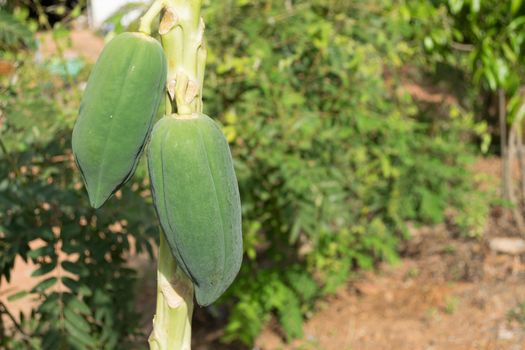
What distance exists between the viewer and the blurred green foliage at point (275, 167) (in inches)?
60.6

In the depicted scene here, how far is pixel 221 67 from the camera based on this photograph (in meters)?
2.34

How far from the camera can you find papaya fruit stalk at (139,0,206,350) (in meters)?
0.69

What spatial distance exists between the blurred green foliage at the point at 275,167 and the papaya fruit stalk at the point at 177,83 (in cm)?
74

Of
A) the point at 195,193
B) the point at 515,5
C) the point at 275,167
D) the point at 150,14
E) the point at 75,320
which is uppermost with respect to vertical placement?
the point at 150,14

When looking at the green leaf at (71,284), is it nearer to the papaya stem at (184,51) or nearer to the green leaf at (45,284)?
the green leaf at (45,284)

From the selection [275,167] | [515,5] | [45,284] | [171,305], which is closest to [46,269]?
[45,284]

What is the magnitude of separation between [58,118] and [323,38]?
992 mm

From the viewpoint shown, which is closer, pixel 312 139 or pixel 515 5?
pixel 312 139

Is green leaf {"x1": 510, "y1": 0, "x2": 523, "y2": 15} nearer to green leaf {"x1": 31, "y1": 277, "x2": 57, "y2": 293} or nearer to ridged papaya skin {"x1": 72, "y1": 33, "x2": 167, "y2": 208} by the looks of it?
green leaf {"x1": 31, "y1": 277, "x2": 57, "y2": 293}

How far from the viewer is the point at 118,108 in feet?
2.15

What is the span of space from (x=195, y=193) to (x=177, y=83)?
0.41ft

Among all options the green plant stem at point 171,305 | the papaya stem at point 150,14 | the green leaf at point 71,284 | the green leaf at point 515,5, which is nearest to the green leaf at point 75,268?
the green leaf at point 71,284

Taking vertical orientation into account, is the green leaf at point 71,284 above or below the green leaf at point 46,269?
below

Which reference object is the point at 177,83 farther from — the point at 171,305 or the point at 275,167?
the point at 275,167
